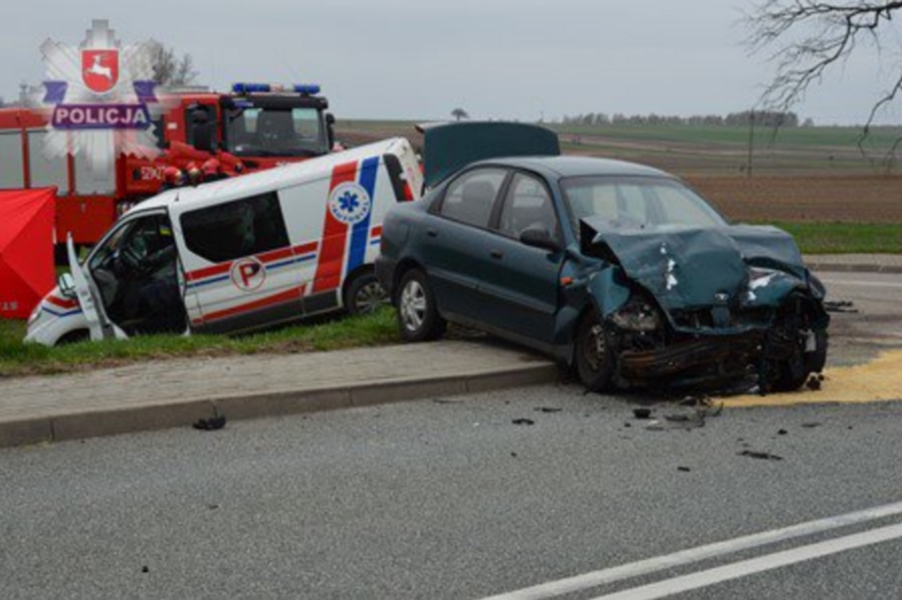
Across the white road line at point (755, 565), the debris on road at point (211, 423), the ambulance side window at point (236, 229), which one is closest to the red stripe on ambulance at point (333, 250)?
the ambulance side window at point (236, 229)

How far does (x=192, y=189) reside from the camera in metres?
14.9

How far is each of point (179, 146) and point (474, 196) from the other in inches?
438

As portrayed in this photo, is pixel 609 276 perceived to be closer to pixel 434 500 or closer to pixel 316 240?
pixel 434 500

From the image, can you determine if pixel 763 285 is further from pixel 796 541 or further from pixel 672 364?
pixel 796 541

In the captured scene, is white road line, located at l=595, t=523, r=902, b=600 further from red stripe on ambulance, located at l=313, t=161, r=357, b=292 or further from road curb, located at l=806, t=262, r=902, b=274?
road curb, located at l=806, t=262, r=902, b=274

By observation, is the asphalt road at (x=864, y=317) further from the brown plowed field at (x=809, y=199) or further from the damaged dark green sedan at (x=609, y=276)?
the brown plowed field at (x=809, y=199)

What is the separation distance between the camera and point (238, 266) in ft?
46.1

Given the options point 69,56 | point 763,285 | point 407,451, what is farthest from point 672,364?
point 69,56

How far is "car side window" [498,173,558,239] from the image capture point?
34.3ft

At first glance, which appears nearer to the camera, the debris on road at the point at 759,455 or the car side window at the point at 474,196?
the debris on road at the point at 759,455

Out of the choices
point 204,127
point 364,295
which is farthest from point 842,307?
point 204,127

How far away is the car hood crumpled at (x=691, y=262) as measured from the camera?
9219mm

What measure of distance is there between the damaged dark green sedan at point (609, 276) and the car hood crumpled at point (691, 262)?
0.03ft

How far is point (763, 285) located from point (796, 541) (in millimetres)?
3782
